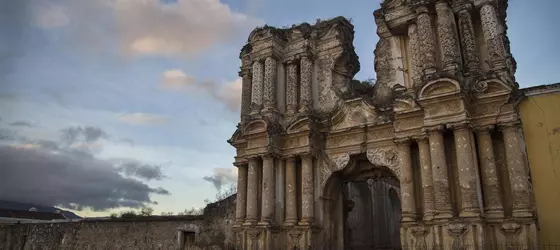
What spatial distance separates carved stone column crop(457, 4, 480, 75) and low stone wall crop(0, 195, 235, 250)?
852 centimetres

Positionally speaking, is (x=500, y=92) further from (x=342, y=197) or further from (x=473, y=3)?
(x=342, y=197)

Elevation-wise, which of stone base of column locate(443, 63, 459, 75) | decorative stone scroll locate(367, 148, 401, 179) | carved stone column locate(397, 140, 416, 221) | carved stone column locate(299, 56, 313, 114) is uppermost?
carved stone column locate(299, 56, 313, 114)

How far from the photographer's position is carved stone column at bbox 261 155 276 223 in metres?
12.6

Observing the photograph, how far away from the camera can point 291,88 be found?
14.0 meters

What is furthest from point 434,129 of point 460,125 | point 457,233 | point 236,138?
point 236,138

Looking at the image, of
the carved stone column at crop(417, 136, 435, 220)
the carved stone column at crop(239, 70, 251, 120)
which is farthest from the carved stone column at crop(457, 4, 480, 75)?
the carved stone column at crop(239, 70, 251, 120)

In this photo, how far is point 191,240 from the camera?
16.6m

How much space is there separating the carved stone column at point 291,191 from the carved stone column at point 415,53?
A: 4.01m

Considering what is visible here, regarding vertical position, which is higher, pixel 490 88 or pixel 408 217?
pixel 490 88

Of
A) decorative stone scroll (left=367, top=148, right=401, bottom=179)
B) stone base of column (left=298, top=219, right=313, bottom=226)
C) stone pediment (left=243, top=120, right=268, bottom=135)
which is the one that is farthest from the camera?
stone pediment (left=243, top=120, right=268, bottom=135)

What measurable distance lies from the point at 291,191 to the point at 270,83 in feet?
11.2

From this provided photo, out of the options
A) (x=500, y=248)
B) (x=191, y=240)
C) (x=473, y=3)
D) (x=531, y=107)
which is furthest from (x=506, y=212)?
(x=191, y=240)

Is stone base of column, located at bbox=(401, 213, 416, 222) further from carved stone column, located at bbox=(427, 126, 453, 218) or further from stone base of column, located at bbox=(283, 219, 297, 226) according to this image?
stone base of column, located at bbox=(283, 219, 297, 226)

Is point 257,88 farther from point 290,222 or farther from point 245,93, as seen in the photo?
point 290,222
